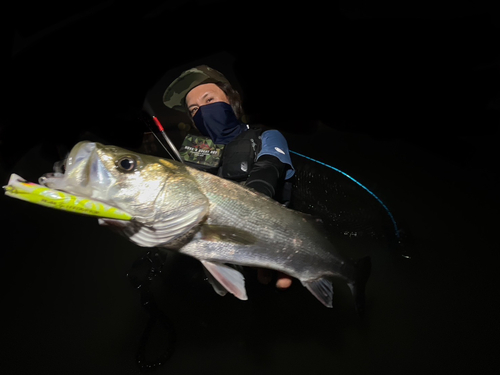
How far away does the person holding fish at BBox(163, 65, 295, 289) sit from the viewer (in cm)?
158

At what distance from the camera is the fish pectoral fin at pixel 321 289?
52.4 inches

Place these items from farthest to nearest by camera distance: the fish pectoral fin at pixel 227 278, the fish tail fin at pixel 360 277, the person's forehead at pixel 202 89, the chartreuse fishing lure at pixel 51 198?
the person's forehead at pixel 202 89 < the fish tail fin at pixel 360 277 < the fish pectoral fin at pixel 227 278 < the chartreuse fishing lure at pixel 51 198

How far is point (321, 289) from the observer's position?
1.36 meters

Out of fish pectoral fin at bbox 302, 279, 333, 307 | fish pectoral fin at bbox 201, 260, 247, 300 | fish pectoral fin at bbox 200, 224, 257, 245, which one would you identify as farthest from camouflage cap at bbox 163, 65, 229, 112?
fish pectoral fin at bbox 302, 279, 333, 307

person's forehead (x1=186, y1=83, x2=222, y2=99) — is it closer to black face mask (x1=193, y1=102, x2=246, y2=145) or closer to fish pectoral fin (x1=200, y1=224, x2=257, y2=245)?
black face mask (x1=193, y1=102, x2=246, y2=145)

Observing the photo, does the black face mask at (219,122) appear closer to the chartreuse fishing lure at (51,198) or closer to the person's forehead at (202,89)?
the person's forehead at (202,89)

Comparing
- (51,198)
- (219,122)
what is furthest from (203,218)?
(219,122)

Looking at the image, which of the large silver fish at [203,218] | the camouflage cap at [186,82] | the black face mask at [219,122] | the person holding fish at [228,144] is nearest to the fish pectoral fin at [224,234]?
the large silver fish at [203,218]

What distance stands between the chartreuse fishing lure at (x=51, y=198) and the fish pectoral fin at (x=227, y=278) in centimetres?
52

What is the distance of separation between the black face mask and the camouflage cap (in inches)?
13.3

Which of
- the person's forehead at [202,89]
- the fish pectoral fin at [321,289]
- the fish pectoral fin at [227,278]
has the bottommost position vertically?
the fish pectoral fin at [321,289]

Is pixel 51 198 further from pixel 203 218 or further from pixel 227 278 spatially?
pixel 227 278

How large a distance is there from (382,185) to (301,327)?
258 cm

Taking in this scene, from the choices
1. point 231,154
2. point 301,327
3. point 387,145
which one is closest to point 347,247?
point 301,327
